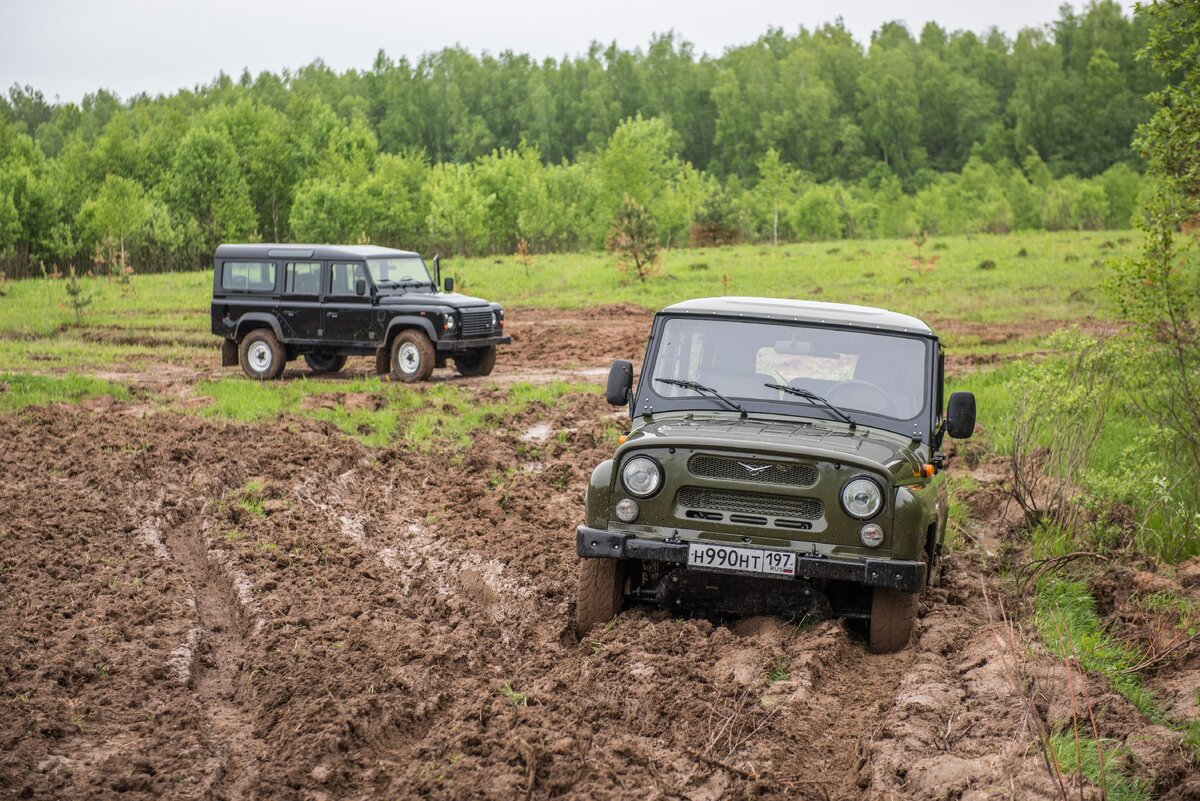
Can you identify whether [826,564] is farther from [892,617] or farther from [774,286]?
[774,286]

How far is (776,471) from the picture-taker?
20.0ft

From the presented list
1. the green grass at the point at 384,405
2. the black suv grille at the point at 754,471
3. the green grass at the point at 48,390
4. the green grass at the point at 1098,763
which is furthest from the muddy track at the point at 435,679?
the green grass at the point at 48,390

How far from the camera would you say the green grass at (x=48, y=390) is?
15352 mm

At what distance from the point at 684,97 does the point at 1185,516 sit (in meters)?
140

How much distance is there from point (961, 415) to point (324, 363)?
14678 mm

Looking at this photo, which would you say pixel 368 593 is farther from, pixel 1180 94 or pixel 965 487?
pixel 1180 94

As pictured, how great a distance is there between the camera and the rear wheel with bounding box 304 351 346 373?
781 inches

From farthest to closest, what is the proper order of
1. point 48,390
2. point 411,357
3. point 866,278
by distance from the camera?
point 866,278, point 411,357, point 48,390

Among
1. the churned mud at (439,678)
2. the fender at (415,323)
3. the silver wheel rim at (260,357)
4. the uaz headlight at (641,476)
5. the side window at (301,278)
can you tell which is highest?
the side window at (301,278)

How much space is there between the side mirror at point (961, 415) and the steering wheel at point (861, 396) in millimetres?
338

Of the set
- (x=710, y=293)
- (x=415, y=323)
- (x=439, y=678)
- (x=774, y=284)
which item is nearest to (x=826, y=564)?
(x=439, y=678)

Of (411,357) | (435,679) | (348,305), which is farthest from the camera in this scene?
(348,305)

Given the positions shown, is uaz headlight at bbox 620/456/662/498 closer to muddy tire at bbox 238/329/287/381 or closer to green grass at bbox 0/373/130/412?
green grass at bbox 0/373/130/412

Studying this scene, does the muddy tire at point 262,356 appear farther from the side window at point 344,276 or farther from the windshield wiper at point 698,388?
the windshield wiper at point 698,388
